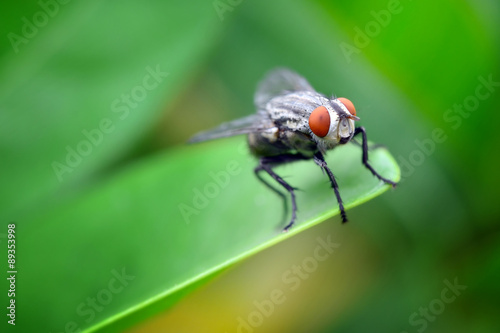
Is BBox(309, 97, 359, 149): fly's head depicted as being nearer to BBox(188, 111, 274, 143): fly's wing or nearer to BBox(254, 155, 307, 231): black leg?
BBox(254, 155, 307, 231): black leg

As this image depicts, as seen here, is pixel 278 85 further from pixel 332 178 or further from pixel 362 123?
pixel 332 178

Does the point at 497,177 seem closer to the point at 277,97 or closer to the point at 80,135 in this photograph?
the point at 277,97

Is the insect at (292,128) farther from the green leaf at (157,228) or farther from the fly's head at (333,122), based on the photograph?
the green leaf at (157,228)

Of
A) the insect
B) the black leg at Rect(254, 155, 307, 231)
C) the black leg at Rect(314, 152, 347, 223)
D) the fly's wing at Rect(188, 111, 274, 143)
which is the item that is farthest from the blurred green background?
the black leg at Rect(314, 152, 347, 223)

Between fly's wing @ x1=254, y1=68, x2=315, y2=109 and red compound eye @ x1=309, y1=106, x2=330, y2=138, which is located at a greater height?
fly's wing @ x1=254, y1=68, x2=315, y2=109

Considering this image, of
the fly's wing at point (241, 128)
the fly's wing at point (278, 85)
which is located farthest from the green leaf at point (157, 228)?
the fly's wing at point (278, 85)

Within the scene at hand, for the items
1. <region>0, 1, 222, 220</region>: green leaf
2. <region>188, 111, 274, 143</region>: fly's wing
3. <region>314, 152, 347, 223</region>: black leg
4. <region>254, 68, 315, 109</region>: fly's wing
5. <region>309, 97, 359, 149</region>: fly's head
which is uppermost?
<region>0, 1, 222, 220</region>: green leaf
